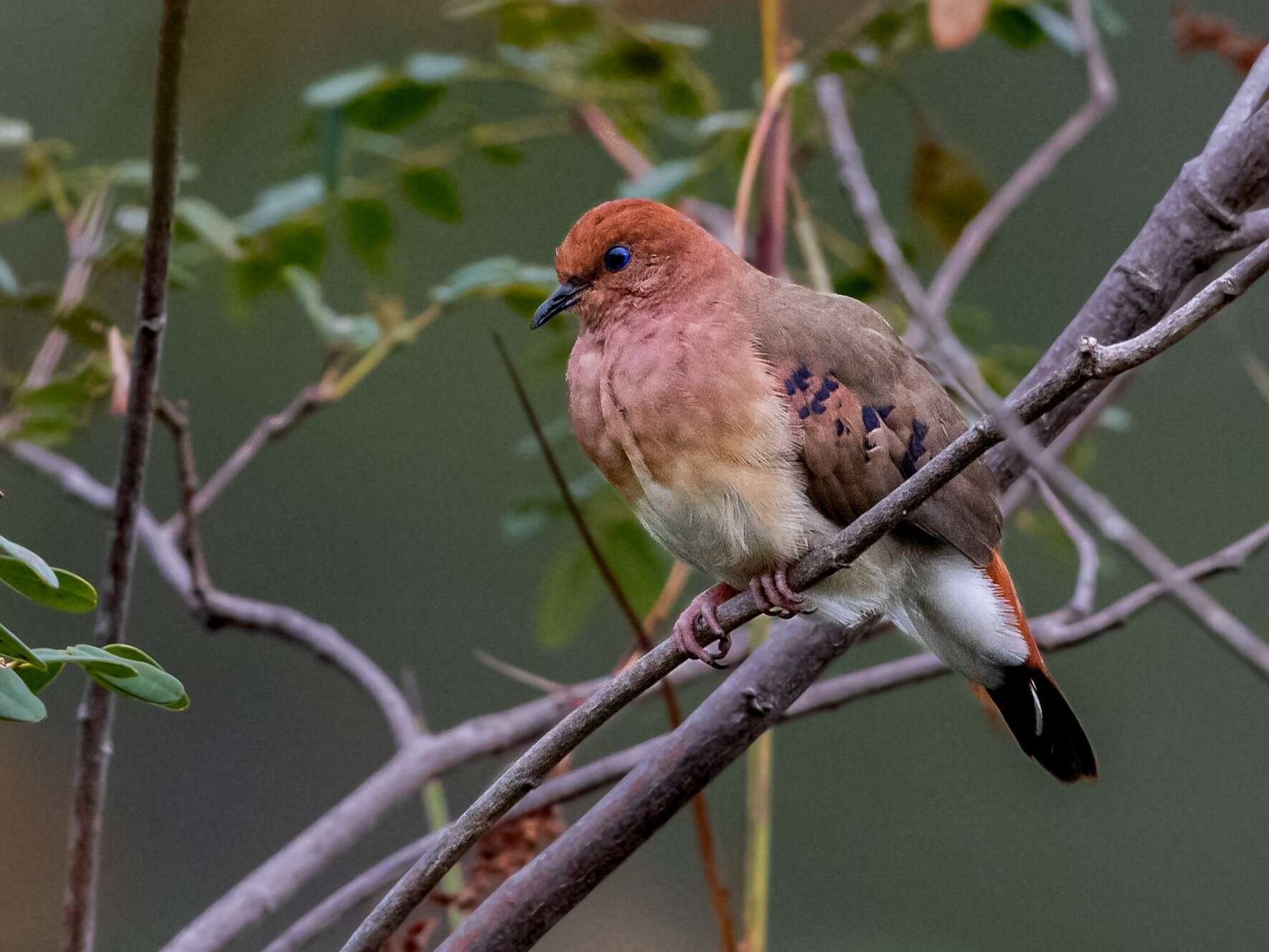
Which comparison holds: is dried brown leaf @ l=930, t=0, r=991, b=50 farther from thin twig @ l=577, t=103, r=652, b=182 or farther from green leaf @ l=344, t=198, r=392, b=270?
green leaf @ l=344, t=198, r=392, b=270

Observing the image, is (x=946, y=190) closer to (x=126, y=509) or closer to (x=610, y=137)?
(x=610, y=137)

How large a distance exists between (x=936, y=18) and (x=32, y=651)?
1406 mm

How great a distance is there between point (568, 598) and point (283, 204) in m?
0.85

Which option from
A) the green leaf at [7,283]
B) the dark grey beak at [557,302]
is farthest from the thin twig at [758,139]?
the green leaf at [7,283]

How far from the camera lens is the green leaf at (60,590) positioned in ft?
3.78

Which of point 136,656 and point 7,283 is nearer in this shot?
point 136,656

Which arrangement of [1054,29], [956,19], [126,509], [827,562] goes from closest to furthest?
[827,562]
[126,509]
[956,19]
[1054,29]

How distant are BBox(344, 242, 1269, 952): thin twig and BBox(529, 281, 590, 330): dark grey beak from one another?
0.75 metres

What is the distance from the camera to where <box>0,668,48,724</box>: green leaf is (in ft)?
3.45

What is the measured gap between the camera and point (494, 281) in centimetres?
207

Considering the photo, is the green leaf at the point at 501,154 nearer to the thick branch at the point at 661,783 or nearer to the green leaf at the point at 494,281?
the green leaf at the point at 494,281

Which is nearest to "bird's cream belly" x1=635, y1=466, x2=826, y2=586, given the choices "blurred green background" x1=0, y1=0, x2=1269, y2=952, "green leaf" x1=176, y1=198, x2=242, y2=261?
"green leaf" x1=176, y1=198, x2=242, y2=261

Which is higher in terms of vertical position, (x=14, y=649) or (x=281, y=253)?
(x=281, y=253)

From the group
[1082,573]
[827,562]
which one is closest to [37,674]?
[827,562]
